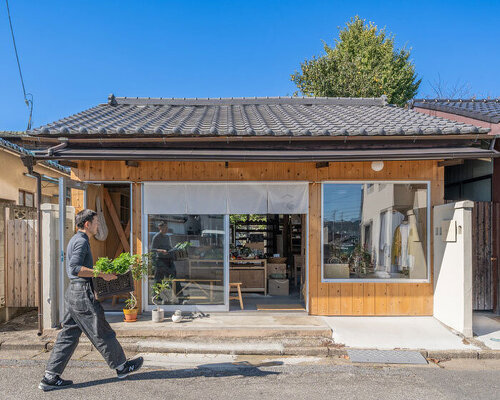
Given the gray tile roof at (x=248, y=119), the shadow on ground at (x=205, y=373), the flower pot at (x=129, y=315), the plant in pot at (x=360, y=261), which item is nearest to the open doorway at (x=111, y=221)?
the flower pot at (x=129, y=315)

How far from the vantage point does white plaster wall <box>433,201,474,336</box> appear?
6.01m

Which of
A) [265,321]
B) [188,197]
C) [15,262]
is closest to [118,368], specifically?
[265,321]

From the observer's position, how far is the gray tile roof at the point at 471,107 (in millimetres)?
8003

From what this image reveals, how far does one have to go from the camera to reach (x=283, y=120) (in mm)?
7961

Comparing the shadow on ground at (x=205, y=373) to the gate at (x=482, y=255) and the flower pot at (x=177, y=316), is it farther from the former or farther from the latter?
the gate at (x=482, y=255)

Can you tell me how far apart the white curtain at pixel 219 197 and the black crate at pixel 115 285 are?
135cm

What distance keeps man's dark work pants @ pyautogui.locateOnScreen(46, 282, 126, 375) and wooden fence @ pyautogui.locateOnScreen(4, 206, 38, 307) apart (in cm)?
307

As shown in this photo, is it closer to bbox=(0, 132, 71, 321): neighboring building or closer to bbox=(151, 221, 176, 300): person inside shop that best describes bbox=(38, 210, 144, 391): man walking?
bbox=(151, 221, 176, 300): person inside shop

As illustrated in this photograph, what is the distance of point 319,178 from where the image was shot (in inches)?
283

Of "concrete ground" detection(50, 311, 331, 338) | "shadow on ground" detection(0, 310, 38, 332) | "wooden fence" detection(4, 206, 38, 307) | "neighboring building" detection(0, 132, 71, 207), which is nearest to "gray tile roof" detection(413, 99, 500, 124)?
"concrete ground" detection(50, 311, 331, 338)

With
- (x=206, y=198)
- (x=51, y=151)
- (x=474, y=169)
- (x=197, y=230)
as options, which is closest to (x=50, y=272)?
(x=51, y=151)

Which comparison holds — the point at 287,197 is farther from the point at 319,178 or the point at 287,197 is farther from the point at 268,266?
the point at 268,266

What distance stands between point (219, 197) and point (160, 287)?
6.94 ft

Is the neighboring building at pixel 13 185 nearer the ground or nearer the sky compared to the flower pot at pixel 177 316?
nearer the sky
